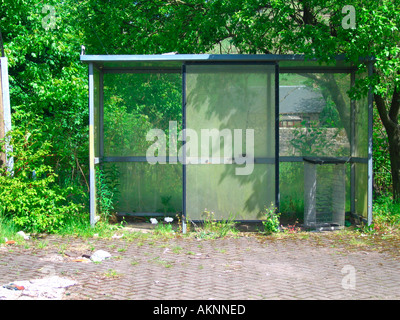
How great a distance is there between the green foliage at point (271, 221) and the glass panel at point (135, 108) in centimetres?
274

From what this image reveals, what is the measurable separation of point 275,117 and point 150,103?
270 cm

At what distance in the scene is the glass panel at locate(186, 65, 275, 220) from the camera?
912 centimetres

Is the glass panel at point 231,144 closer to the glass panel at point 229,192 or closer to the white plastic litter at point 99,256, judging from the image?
the glass panel at point 229,192

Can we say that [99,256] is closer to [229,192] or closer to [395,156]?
[229,192]

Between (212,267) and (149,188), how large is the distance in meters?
4.15

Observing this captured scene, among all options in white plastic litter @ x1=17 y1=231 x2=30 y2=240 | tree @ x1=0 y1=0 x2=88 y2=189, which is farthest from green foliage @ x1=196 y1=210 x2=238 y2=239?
tree @ x1=0 y1=0 x2=88 y2=189

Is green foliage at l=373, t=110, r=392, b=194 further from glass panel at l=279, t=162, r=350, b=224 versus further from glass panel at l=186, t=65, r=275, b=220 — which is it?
glass panel at l=186, t=65, r=275, b=220

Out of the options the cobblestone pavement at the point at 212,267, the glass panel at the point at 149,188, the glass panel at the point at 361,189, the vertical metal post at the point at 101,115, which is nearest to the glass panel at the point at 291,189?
the glass panel at the point at 361,189

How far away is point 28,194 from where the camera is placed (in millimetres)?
8461

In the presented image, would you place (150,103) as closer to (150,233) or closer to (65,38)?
(150,233)

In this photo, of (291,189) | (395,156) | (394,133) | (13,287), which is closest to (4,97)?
(13,287)

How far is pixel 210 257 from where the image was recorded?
7316mm

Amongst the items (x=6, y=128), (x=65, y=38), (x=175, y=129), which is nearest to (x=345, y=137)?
(x=175, y=129)

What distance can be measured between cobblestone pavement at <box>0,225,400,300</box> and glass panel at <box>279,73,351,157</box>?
82.3 inches
